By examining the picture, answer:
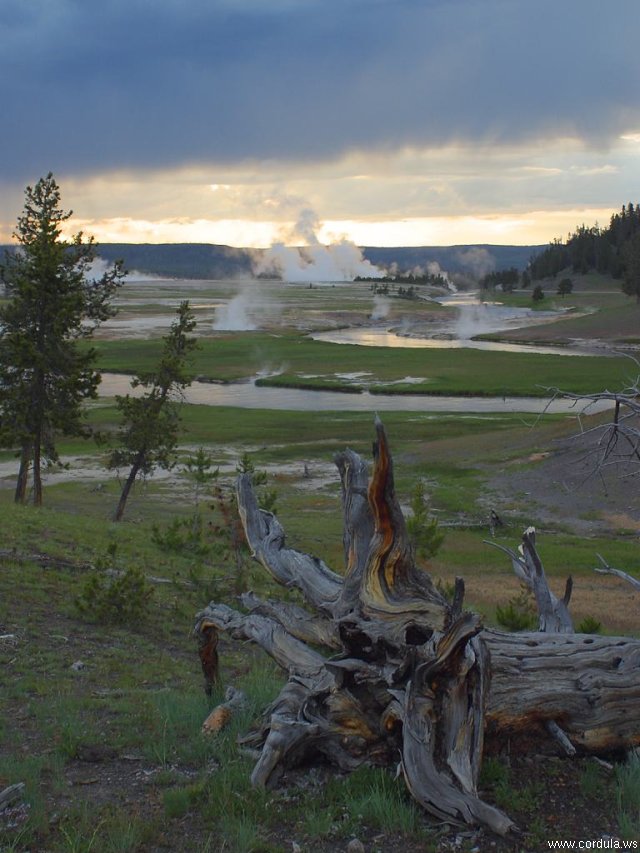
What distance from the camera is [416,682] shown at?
239 inches

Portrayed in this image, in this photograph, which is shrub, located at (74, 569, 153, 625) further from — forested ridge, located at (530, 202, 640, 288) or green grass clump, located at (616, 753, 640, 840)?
forested ridge, located at (530, 202, 640, 288)

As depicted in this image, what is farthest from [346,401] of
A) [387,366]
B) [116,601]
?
[116,601]

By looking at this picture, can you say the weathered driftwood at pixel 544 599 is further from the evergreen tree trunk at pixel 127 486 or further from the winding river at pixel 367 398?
the winding river at pixel 367 398

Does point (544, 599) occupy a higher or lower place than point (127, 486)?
higher

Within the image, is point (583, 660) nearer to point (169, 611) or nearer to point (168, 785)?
point (168, 785)

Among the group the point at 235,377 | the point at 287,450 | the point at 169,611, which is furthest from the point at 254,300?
the point at 169,611

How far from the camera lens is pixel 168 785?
6.31 meters

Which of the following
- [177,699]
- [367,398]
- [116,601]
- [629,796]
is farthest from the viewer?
[367,398]

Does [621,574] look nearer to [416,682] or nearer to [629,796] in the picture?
[629,796]

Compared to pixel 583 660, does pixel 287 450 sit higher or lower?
lower

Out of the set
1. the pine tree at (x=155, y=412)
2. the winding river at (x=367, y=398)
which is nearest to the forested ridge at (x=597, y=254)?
the winding river at (x=367, y=398)

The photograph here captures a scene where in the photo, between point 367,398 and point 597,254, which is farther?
point 597,254

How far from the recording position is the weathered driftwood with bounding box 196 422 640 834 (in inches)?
232

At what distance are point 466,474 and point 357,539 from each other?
3088cm
